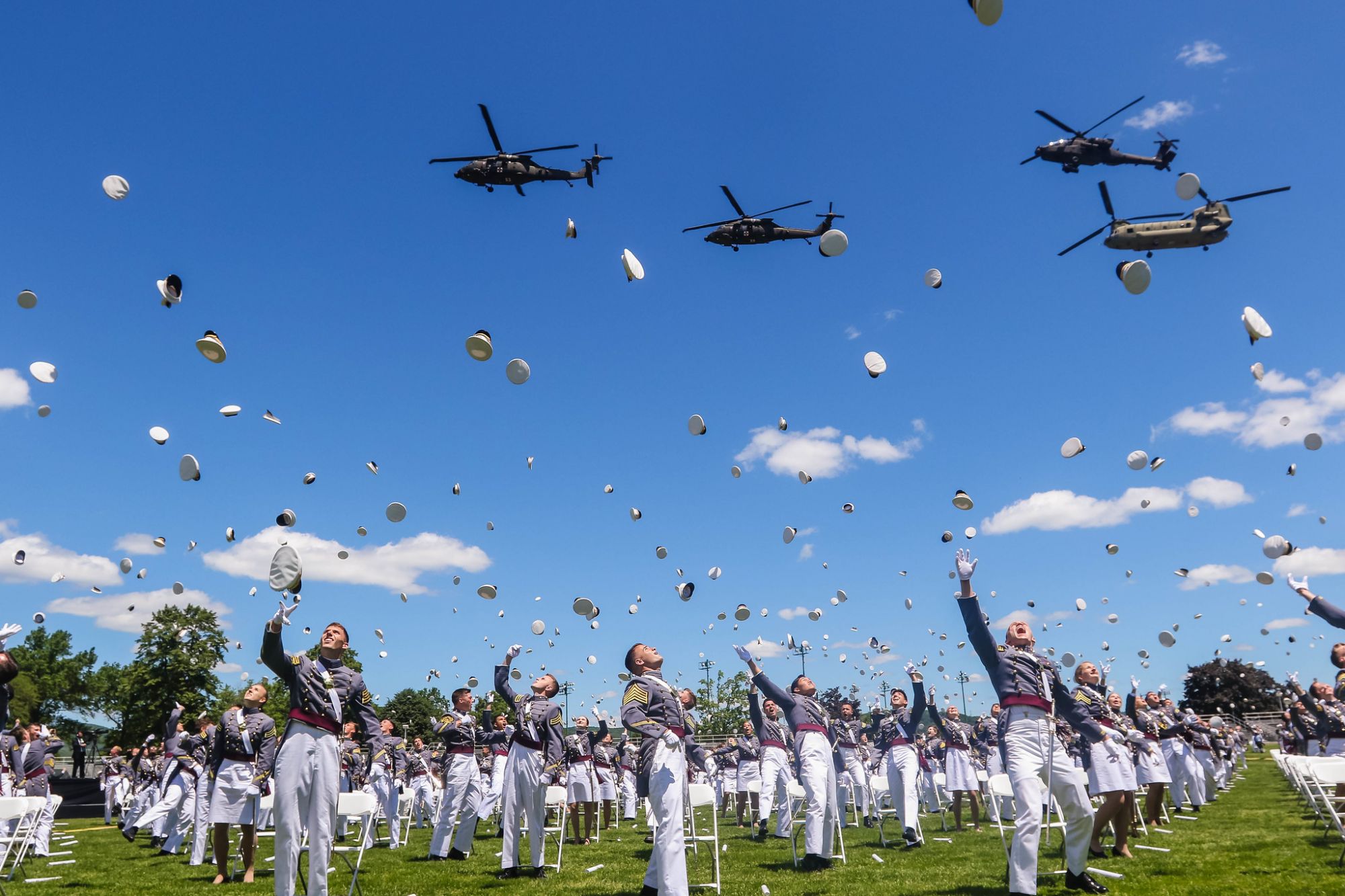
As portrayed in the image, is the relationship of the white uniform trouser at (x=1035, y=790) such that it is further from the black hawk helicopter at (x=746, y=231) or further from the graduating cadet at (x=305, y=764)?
the black hawk helicopter at (x=746, y=231)

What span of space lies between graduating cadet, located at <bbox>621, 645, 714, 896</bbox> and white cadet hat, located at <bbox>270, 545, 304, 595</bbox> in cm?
329

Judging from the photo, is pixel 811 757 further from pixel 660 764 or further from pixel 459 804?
pixel 459 804

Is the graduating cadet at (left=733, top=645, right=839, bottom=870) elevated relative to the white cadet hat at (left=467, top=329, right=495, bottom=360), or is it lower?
lower

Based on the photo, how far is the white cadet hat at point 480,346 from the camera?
12030mm

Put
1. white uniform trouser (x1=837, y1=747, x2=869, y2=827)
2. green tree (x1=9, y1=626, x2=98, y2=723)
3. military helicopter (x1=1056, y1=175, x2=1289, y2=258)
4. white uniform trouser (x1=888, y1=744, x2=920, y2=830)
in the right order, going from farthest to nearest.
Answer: green tree (x1=9, y1=626, x2=98, y2=723), military helicopter (x1=1056, y1=175, x2=1289, y2=258), white uniform trouser (x1=837, y1=747, x2=869, y2=827), white uniform trouser (x1=888, y1=744, x2=920, y2=830)

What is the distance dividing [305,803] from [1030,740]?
21.8 ft

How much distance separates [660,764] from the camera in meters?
7.96

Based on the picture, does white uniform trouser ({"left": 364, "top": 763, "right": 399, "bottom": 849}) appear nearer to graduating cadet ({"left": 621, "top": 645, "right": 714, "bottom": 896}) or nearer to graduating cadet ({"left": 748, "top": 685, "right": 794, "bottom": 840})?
graduating cadet ({"left": 748, "top": 685, "right": 794, "bottom": 840})

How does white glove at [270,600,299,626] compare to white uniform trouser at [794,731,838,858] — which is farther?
white uniform trouser at [794,731,838,858]

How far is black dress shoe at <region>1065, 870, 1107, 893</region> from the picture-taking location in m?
7.83

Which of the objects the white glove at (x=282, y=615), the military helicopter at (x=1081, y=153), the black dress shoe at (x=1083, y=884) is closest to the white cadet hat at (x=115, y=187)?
the white glove at (x=282, y=615)

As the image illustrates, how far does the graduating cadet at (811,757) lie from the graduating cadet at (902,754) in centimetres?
198

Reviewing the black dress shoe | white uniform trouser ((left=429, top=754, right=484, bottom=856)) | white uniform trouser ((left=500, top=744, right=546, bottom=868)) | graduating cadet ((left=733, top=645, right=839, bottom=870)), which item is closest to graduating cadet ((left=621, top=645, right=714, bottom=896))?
graduating cadet ((left=733, top=645, right=839, bottom=870))

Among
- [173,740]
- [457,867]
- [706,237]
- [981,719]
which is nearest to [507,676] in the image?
[457,867]
